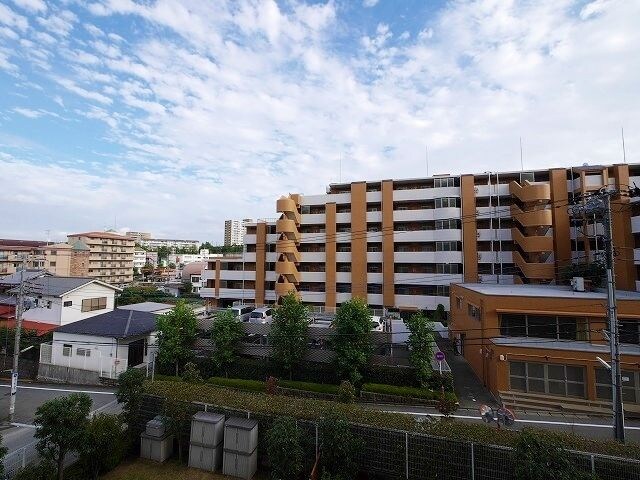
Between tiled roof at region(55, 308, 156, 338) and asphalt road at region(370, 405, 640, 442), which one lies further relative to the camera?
tiled roof at region(55, 308, 156, 338)

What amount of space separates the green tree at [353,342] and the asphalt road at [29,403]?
1133cm

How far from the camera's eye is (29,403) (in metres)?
18.0

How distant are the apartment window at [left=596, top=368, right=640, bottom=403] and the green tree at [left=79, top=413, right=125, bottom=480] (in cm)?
2041

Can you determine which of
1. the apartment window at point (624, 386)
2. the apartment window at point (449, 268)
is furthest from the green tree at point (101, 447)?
the apartment window at point (449, 268)

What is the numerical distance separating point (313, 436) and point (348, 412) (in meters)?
1.31

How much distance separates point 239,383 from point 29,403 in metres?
11.2

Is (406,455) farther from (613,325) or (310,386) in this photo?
(310,386)

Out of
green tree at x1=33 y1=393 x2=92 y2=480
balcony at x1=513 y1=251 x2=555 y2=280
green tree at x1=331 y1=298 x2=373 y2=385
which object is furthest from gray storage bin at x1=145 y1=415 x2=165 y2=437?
balcony at x1=513 y1=251 x2=555 y2=280

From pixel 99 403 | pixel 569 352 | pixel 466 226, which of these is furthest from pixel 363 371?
pixel 466 226

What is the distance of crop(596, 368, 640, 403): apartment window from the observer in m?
15.6

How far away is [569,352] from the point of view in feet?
53.0

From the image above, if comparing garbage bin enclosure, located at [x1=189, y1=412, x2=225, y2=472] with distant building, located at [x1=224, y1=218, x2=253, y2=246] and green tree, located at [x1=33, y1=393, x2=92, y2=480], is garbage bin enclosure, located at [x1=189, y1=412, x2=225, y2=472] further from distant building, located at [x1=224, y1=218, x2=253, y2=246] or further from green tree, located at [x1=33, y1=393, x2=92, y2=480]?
distant building, located at [x1=224, y1=218, x2=253, y2=246]

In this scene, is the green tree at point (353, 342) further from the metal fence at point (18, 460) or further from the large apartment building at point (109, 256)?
the large apartment building at point (109, 256)

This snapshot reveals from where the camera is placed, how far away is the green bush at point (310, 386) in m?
17.7
